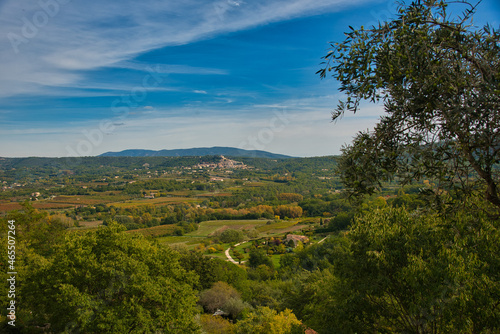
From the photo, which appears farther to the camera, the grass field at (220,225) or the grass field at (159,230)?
the grass field at (220,225)

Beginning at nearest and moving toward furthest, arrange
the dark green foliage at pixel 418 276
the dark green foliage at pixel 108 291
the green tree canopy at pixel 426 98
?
1. the green tree canopy at pixel 426 98
2. the dark green foliage at pixel 418 276
3. the dark green foliage at pixel 108 291

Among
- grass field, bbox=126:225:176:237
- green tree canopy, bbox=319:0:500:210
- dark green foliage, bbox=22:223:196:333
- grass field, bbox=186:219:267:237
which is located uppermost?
green tree canopy, bbox=319:0:500:210

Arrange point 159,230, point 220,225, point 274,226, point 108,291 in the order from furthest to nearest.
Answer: point 220,225 → point 274,226 → point 159,230 → point 108,291

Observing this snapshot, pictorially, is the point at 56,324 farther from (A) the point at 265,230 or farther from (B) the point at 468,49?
(A) the point at 265,230

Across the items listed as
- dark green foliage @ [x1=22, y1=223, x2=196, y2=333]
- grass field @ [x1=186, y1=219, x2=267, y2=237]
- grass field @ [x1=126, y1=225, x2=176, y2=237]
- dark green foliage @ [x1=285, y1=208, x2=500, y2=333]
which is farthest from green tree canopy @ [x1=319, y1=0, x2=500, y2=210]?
grass field @ [x1=126, y1=225, x2=176, y2=237]

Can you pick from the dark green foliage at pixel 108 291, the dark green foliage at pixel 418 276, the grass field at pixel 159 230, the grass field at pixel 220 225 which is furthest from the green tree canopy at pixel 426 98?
the grass field at pixel 159 230

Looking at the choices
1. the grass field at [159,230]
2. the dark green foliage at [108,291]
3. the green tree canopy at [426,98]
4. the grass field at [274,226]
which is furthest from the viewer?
the grass field at [274,226]

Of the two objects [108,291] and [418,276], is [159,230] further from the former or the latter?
[418,276]

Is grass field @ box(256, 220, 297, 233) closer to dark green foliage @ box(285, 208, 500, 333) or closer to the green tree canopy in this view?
dark green foliage @ box(285, 208, 500, 333)

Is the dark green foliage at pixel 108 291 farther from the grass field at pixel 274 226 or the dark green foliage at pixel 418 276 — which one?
the grass field at pixel 274 226

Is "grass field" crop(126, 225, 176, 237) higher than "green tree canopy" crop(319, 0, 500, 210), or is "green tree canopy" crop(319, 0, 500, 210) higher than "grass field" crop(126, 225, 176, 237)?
"green tree canopy" crop(319, 0, 500, 210)

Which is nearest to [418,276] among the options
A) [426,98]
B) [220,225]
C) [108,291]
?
[426,98]

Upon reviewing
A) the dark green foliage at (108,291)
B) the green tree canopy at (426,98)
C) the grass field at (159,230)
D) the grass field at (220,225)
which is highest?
the green tree canopy at (426,98)

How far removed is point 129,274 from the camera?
13047 millimetres
